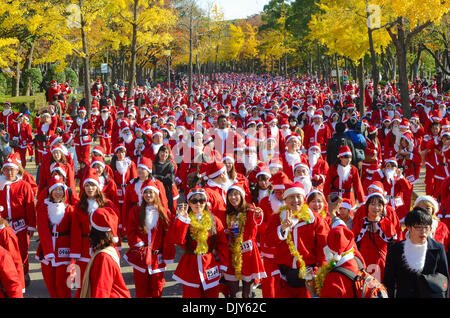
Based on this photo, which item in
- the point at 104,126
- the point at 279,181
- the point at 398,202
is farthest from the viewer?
the point at 104,126

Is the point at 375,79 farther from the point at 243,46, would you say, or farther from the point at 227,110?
the point at 243,46

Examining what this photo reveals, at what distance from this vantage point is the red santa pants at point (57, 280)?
5477mm

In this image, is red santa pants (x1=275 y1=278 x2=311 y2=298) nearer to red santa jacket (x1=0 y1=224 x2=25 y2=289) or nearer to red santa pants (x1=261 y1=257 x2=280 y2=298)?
red santa pants (x1=261 y1=257 x2=280 y2=298)

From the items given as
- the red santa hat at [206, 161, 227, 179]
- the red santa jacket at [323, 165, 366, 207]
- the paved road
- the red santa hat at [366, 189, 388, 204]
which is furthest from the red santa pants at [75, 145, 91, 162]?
the red santa hat at [366, 189, 388, 204]

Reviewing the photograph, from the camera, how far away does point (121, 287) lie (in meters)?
3.82

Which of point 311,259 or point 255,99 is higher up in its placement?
point 255,99

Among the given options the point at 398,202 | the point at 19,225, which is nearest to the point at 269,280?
the point at 398,202

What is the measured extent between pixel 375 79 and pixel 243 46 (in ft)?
167

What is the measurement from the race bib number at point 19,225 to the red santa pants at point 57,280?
1106 mm

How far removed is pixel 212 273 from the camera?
503 cm

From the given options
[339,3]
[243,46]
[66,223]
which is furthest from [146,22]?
[243,46]

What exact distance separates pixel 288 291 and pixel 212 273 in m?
0.84

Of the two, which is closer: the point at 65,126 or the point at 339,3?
the point at 65,126

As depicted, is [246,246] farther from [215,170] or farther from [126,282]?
[126,282]
